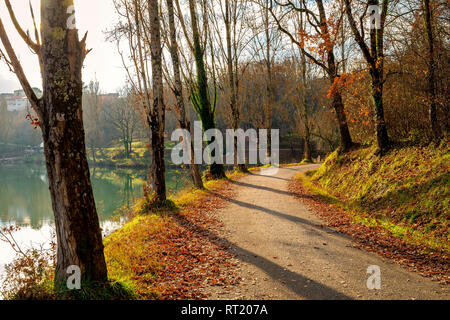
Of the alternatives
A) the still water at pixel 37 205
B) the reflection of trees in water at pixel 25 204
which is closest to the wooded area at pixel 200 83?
the still water at pixel 37 205

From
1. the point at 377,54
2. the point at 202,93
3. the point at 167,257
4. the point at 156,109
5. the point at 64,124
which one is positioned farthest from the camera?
the point at 202,93

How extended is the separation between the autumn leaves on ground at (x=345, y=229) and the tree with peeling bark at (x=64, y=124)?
31.6 inches

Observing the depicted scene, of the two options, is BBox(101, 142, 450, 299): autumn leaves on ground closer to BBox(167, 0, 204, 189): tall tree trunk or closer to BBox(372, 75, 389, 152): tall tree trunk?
BBox(372, 75, 389, 152): tall tree trunk

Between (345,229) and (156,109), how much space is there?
6.58 m

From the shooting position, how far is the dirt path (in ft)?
13.5

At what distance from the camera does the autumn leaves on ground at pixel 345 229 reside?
4.72m

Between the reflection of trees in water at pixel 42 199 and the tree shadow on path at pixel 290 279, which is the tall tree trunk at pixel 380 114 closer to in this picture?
the tree shadow on path at pixel 290 279

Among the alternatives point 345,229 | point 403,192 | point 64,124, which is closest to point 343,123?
point 403,192

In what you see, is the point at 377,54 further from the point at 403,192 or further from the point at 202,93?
the point at 202,93

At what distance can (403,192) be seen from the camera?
7660 millimetres
